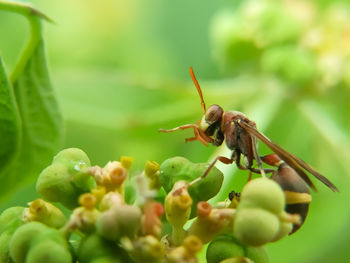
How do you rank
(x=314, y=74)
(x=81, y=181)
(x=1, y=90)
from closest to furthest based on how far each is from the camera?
(x=81, y=181)
(x=1, y=90)
(x=314, y=74)

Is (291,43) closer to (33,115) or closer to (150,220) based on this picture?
(33,115)

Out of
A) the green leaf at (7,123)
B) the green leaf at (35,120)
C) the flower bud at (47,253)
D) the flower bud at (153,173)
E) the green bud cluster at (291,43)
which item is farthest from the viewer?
the green bud cluster at (291,43)

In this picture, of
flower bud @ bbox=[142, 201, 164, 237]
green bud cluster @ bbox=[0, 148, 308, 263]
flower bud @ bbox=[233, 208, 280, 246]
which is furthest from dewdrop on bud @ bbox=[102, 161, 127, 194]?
flower bud @ bbox=[233, 208, 280, 246]

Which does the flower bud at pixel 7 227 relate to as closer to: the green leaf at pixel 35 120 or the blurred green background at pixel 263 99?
the green leaf at pixel 35 120

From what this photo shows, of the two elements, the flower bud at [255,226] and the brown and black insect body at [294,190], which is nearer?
the flower bud at [255,226]

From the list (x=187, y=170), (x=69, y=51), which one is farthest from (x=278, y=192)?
(x=69, y=51)

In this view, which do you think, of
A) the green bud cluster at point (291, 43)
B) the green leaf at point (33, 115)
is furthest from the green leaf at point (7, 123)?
the green bud cluster at point (291, 43)

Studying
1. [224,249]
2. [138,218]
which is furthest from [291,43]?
[138,218]

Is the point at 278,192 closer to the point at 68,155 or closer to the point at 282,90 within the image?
the point at 68,155
